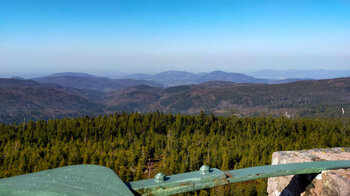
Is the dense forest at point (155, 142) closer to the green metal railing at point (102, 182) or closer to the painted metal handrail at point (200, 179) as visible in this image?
the painted metal handrail at point (200, 179)

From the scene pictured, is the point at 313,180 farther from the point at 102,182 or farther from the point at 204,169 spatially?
the point at 102,182

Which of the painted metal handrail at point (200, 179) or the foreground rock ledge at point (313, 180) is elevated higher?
the painted metal handrail at point (200, 179)

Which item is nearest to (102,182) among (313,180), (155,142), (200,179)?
(200,179)

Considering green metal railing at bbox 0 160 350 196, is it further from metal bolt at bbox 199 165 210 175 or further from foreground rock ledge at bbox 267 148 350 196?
foreground rock ledge at bbox 267 148 350 196

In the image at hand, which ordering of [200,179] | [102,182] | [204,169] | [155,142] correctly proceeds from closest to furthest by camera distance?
[102,182] → [200,179] → [204,169] → [155,142]

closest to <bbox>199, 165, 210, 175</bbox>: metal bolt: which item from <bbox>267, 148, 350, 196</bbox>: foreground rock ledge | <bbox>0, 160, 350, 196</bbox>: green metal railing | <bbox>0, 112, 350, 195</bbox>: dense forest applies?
<bbox>0, 160, 350, 196</bbox>: green metal railing

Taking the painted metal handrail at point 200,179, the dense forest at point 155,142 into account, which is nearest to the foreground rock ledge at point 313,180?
the painted metal handrail at point 200,179

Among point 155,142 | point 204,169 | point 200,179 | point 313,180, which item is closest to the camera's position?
point 200,179
